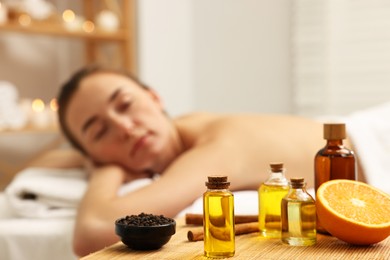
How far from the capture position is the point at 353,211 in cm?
100

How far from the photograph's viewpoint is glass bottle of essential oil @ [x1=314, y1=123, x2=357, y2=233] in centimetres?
107

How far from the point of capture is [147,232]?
98cm

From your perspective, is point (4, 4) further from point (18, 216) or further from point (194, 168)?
point (194, 168)

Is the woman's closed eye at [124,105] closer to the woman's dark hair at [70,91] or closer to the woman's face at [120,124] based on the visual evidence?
the woman's face at [120,124]

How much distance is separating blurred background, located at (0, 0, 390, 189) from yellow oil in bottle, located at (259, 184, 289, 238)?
1939mm

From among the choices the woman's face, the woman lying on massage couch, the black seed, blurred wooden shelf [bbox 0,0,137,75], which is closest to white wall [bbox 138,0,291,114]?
blurred wooden shelf [bbox 0,0,137,75]

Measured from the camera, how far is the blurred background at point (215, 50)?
2.95 metres

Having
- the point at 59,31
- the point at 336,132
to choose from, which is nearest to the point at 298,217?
the point at 336,132

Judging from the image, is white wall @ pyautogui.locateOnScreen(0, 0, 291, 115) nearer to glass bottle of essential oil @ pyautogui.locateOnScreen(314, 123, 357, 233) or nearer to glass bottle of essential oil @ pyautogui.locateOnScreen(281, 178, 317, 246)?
glass bottle of essential oil @ pyautogui.locateOnScreen(314, 123, 357, 233)

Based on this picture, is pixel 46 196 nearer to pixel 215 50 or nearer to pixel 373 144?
pixel 373 144

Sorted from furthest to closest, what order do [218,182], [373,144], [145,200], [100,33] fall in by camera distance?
1. [100,33]
2. [373,144]
3. [145,200]
4. [218,182]

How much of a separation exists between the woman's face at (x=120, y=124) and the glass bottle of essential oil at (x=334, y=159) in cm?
95

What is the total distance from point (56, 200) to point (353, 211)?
3.91 feet

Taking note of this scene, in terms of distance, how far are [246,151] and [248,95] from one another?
5.07ft
